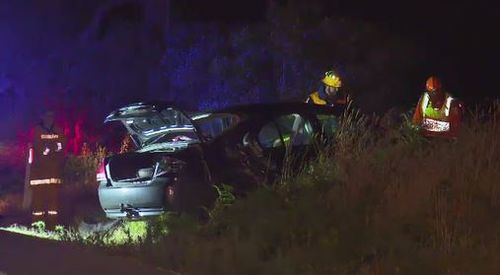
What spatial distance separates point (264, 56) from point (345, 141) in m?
7.61

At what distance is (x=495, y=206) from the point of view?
6.65 metres

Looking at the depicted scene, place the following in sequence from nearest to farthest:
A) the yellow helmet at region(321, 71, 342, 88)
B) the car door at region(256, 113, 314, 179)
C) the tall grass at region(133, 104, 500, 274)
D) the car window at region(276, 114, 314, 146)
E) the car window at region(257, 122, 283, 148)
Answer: the tall grass at region(133, 104, 500, 274), the car door at region(256, 113, 314, 179), the car window at region(257, 122, 283, 148), the car window at region(276, 114, 314, 146), the yellow helmet at region(321, 71, 342, 88)

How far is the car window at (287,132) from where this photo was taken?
8875 mm

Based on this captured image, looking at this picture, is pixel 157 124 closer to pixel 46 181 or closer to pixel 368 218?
pixel 46 181

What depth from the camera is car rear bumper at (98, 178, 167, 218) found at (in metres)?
8.45

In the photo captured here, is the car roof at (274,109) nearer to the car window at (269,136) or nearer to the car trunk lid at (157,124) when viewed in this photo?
the car window at (269,136)

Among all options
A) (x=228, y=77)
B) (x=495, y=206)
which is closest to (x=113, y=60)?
(x=228, y=77)

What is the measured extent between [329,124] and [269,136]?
0.83 metres

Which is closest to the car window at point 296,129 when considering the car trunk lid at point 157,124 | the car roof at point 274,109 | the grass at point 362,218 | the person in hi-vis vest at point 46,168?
the car roof at point 274,109

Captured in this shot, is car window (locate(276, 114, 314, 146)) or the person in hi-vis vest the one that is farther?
the person in hi-vis vest

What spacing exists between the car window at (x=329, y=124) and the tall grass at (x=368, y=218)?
1.98ft

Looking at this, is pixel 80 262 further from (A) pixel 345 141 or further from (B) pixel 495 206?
(B) pixel 495 206

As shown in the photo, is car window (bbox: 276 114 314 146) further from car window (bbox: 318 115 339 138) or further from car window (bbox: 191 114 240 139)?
car window (bbox: 191 114 240 139)

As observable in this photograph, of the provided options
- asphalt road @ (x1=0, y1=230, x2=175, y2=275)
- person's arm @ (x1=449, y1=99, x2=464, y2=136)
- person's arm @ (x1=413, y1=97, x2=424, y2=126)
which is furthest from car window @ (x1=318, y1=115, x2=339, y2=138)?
asphalt road @ (x1=0, y1=230, x2=175, y2=275)
